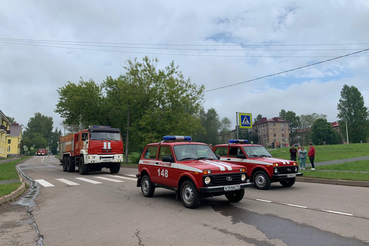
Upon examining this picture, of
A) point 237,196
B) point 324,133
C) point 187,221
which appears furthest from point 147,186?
point 324,133

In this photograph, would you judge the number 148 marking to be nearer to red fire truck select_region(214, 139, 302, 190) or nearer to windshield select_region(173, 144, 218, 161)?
windshield select_region(173, 144, 218, 161)

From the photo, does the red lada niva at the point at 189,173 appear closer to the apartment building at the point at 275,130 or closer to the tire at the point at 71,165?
the tire at the point at 71,165

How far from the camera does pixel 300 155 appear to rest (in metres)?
17.4

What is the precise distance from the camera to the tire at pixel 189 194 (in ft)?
23.0

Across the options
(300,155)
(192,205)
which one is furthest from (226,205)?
(300,155)

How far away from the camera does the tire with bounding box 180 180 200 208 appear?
701cm

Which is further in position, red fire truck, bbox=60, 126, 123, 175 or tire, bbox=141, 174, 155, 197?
red fire truck, bbox=60, 126, 123, 175

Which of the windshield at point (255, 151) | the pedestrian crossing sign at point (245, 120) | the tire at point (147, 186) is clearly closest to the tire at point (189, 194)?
the tire at point (147, 186)

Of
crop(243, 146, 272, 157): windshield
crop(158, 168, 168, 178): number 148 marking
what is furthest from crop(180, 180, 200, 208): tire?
crop(243, 146, 272, 157): windshield

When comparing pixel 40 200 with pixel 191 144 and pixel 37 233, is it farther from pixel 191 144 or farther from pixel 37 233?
pixel 191 144

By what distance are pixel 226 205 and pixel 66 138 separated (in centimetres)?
1887

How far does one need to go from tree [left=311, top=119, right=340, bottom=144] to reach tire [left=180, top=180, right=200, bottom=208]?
10044 centimetres

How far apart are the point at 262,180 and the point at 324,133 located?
3792 inches

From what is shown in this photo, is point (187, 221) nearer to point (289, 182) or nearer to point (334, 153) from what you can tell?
point (289, 182)
